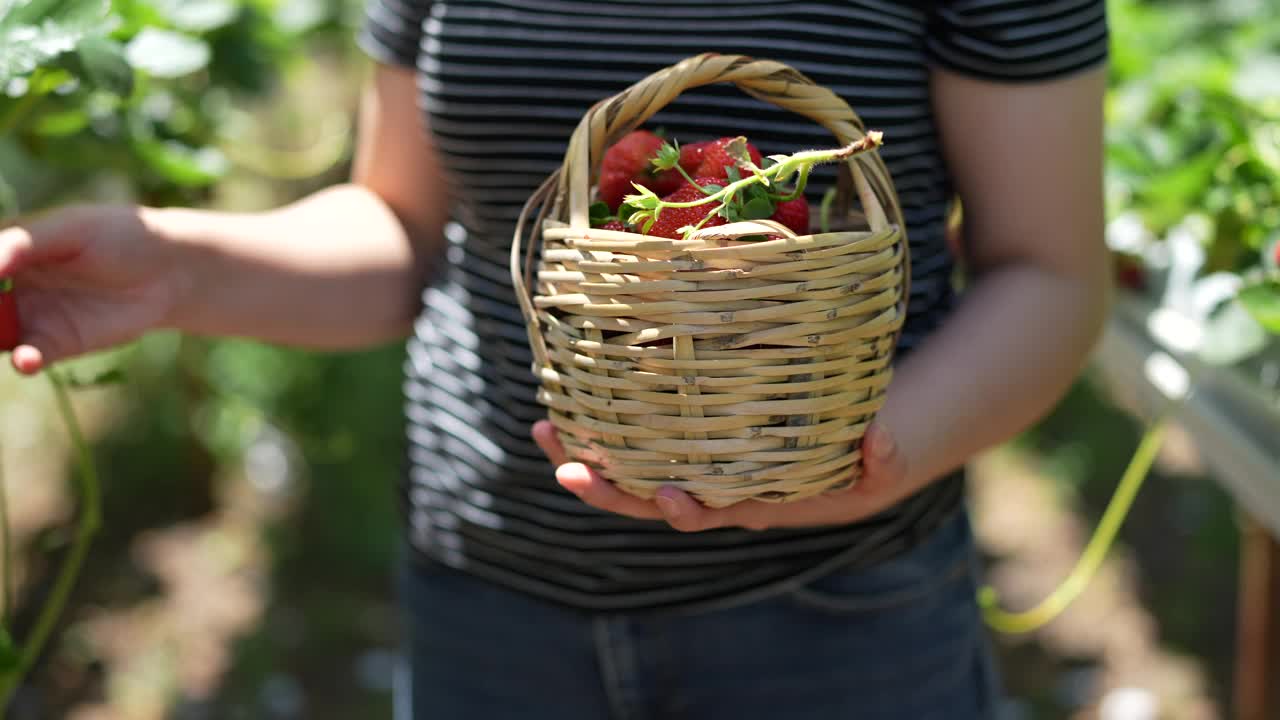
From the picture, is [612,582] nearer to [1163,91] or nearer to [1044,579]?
[1163,91]

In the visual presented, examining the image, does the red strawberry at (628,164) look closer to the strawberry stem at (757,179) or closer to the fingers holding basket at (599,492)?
the strawberry stem at (757,179)

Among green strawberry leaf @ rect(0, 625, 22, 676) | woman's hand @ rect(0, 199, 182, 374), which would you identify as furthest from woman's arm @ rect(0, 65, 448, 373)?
green strawberry leaf @ rect(0, 625, 22, 676)

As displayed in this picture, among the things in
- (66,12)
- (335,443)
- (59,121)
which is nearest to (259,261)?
(66,12)

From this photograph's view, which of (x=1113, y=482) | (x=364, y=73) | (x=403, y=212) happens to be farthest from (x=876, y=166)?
(x=364, y=73)

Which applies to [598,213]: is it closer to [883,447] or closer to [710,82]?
[710,82]

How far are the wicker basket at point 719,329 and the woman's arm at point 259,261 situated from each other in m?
0.39

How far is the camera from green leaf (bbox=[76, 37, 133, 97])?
3.42 feet

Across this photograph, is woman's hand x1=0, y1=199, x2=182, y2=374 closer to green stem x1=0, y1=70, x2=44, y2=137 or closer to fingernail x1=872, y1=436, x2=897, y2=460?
green stem x1=0, y1=70, x2=44, y2=137

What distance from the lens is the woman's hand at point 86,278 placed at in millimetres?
1019

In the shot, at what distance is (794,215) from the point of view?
2.85ft

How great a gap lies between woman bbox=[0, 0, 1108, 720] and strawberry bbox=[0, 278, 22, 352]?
2 centimetres

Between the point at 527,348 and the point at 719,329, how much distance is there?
337 millimetres

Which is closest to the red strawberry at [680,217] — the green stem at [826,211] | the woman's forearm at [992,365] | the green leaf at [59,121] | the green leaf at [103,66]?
the green stem at [826,211]

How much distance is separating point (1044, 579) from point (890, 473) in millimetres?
2329
